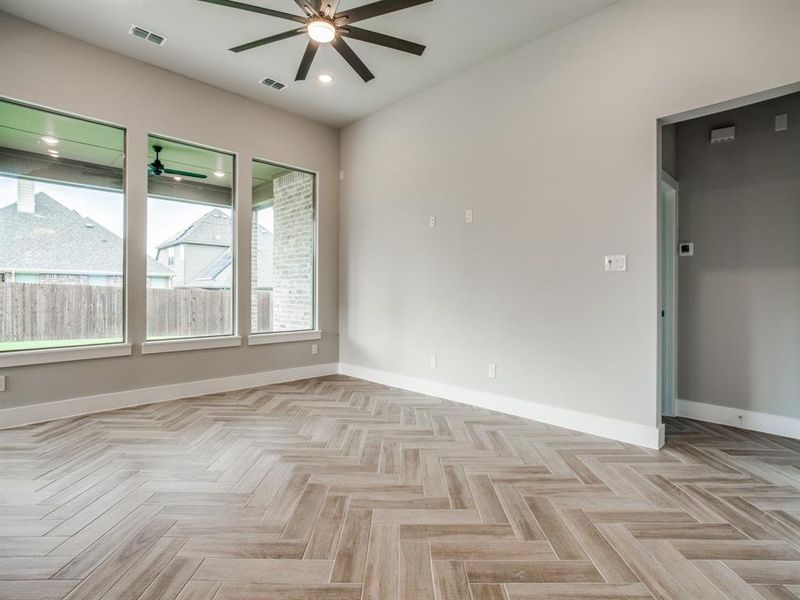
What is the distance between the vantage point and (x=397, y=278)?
491cm

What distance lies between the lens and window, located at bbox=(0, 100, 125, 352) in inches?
136

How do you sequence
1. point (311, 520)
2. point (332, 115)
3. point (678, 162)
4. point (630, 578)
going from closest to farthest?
1. point (630, 578)
2. point (311, 520)
3. point (678, 162)
4. point (332, 115)

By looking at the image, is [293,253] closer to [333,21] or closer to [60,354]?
[60,354]

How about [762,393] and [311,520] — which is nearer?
[311,520]

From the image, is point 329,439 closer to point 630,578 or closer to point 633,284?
point 630,578

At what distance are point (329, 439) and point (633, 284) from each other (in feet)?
8.61

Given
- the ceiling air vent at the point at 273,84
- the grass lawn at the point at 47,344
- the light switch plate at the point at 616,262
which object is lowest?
the grass lawn at the point at 47,344

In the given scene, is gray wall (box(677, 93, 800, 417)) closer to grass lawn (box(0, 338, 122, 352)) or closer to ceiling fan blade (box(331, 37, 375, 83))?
ceiling fan blade (box(331, 37, 375, 83))

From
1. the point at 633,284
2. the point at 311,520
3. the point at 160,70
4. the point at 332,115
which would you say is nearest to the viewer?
the point at 311,520

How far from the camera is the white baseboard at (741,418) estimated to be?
3229 millimetres

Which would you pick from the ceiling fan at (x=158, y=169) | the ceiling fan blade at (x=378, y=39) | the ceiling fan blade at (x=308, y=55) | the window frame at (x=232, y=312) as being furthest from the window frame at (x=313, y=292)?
the ceiling fan blade at (x=378, y=39)

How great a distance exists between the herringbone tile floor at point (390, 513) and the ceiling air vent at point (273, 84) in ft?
11.6

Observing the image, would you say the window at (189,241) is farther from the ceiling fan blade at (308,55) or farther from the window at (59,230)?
the ceiling fan blade at (308,55)

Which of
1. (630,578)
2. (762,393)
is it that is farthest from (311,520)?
(762,393)
